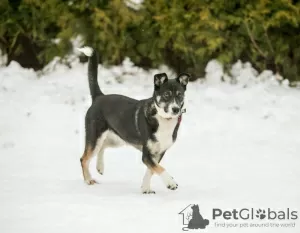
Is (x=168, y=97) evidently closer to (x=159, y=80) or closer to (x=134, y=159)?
(x=159, y=80)

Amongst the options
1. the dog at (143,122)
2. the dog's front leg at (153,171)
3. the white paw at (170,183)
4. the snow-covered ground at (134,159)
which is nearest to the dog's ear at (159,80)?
the dog at (143,122)

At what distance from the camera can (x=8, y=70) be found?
40.2 ft

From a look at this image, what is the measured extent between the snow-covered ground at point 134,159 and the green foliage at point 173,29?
1.50 feet

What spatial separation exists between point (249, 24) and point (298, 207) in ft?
19.5

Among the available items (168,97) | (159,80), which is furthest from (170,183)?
(159,80)

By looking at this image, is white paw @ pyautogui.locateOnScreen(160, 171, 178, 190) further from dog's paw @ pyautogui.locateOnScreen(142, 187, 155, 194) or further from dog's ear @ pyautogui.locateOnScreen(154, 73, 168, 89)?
dog's ear @ pyautogui.locateOnScreen(154, 73, 168, 89)

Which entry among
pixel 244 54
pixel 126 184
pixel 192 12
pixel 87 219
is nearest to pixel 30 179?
pixel 126 184

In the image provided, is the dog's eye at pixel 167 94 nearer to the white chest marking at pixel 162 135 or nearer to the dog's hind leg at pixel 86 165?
the white chest marking at pixel 162 135

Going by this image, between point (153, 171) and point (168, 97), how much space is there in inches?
31.2

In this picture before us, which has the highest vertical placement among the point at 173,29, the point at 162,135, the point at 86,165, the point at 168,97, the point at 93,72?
the point at 173,29

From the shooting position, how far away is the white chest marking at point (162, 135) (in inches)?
249

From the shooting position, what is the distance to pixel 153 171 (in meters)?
6.32

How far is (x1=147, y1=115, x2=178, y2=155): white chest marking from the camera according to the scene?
6.32 meters

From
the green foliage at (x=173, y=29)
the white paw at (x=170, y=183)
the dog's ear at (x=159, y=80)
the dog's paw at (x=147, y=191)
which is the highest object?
the green foliage at (x=173, y=29)
